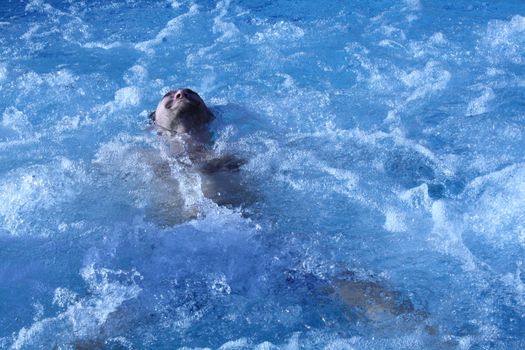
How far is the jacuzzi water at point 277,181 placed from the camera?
11.3 ft

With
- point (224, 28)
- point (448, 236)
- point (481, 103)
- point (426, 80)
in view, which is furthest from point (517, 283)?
point (224, 28)

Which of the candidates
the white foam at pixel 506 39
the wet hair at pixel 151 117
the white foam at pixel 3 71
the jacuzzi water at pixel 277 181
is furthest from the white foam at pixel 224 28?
the white foam at pixel 506 39

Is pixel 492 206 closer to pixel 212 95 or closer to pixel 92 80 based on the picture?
pixel 212 95

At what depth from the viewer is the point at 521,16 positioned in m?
7.12

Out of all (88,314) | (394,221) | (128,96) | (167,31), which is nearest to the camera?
(88,314)

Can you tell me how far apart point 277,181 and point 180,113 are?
1097 mm

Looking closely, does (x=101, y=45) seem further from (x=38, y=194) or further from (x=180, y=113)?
(x=38, y=194)

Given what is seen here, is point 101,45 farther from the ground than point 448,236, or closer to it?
farther from the ground

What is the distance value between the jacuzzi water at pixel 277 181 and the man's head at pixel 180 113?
0.19 meters

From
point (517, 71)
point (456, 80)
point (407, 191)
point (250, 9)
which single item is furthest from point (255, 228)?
point (250, 9)

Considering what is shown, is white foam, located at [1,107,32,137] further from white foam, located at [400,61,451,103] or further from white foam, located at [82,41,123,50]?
white foam, located at [400,61,451,103]

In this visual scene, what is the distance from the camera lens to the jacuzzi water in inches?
135

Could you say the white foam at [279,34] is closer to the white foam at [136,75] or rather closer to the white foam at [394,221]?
the white foam at [136,75]

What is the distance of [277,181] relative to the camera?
4609mm
